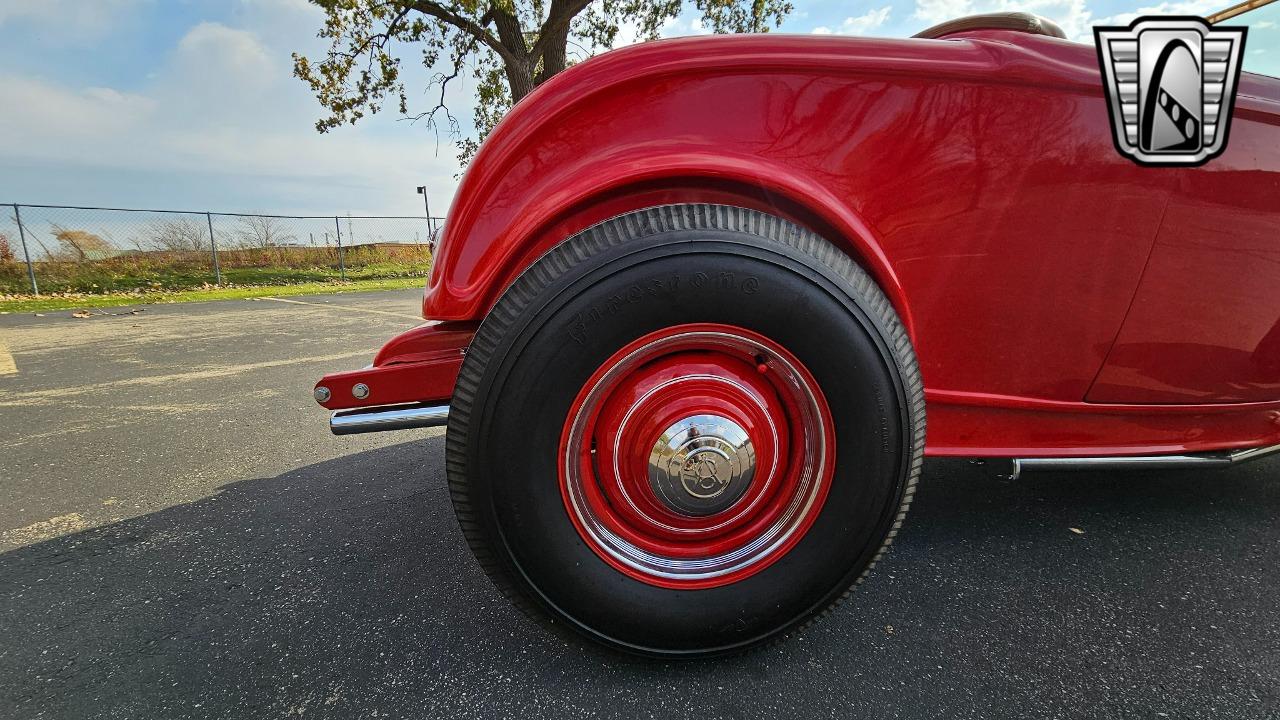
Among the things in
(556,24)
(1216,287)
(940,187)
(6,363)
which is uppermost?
(556,24)

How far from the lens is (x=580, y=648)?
1.30 metres

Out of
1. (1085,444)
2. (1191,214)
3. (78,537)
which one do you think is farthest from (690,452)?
(78,537)

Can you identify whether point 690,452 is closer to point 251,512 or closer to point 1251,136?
point 1251,136

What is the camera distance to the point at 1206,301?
54.9 inches

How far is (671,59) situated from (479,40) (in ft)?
45.8

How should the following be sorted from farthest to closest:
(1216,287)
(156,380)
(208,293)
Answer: (208,293)
(156,380)
(1216,287)

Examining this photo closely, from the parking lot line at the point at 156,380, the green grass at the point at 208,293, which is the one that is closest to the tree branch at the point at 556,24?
the green grass at the point at 208,293

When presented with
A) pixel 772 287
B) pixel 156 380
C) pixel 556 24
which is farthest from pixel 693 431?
pixel 556 24

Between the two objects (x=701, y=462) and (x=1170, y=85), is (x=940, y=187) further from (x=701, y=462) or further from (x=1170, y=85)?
→ (x=701, y=462)

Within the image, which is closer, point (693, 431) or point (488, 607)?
point (693, 431)

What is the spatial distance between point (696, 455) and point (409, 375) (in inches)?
30.8

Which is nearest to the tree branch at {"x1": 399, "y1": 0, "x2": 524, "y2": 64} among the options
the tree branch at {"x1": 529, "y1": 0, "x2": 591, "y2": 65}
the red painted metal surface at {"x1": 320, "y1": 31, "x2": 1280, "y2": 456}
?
the tree branch at {"x1": 529, "y1": 0, "x2": 591, "y2": 65}

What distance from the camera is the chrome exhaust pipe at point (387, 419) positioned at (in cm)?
141

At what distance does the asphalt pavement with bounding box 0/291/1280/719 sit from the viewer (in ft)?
3.76
